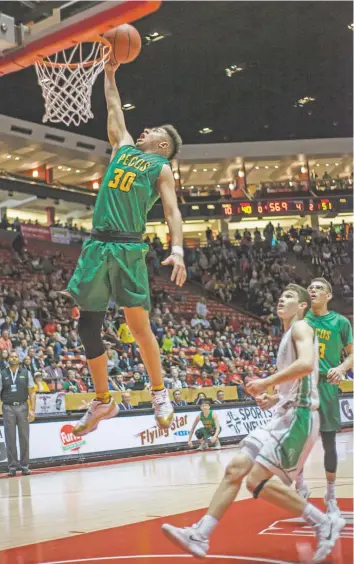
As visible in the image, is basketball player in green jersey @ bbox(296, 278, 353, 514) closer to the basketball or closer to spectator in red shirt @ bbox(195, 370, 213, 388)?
the basketball

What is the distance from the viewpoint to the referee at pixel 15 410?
1169 cm

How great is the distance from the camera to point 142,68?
22.7 meters

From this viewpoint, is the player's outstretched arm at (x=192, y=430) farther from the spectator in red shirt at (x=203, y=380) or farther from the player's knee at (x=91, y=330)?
the player's knee at (x=91, y=330)

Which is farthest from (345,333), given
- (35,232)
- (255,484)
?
(35,232)

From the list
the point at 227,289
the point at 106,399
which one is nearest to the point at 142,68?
the point at 227,289

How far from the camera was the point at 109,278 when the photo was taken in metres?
4.52

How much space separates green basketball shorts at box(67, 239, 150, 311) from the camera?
14.5 ft

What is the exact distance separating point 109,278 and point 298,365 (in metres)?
1.44

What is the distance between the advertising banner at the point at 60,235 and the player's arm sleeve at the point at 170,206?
21370mm

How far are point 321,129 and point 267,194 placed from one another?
3550mm

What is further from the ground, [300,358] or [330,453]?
[300,358]

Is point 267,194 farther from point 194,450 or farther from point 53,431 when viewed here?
point 53,431

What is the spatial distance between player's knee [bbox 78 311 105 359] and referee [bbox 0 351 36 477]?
7544mm

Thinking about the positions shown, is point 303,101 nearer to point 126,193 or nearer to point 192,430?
point 192,430
